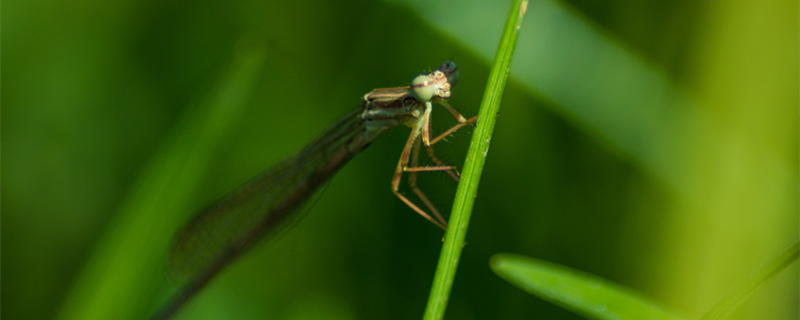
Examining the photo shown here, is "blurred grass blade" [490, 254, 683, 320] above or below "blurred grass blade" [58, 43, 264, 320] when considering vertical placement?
above

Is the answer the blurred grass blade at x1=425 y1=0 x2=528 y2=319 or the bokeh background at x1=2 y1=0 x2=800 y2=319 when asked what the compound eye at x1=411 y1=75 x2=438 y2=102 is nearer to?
the bokeh background at x1=2 y1=0 x2=800 y2=319

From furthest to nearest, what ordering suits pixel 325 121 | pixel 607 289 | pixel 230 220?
pixel 325 121, pixel 230 220, pixel 607 289

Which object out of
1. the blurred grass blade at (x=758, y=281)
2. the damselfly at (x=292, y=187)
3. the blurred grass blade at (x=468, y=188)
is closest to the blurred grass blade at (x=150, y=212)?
the damselfly at (x=292, y=187)

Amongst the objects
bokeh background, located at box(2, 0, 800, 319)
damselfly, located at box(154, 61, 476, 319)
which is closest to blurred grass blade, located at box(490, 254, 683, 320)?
bokeh background, located at box(2, 0, 800, 319)

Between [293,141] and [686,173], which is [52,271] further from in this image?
[686,173]

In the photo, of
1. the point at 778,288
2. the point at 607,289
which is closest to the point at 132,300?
the point at 607,289

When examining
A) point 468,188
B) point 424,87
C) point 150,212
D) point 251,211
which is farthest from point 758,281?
point 251,211
